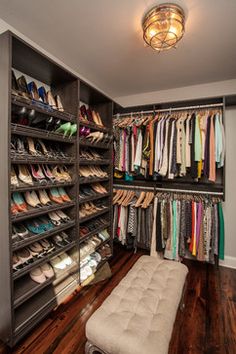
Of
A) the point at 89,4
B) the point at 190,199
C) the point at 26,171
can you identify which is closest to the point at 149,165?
the point at 190,199

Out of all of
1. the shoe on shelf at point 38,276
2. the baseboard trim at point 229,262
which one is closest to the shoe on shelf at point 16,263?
the shoe on shelf at point 38,276

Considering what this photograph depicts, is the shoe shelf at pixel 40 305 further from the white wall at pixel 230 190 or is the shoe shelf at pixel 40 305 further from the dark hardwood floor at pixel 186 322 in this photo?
the white wall at pixel 230 190

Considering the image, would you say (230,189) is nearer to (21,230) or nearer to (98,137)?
(98,137)

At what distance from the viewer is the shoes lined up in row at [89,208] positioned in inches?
82.5

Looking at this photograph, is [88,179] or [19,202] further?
[88,179]

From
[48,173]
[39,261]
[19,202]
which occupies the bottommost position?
[39,261]

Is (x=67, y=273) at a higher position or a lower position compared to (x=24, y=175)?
lower

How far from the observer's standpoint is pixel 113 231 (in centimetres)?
271

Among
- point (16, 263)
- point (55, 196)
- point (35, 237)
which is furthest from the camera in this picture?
point (55, 196)

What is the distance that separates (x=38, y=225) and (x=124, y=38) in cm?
177

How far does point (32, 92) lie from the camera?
1.62 metres

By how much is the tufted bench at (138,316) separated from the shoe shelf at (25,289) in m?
0.57

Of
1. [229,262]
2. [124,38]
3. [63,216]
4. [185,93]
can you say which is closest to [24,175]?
[63,216]

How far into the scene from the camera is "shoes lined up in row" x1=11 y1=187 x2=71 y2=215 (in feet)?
4.65
